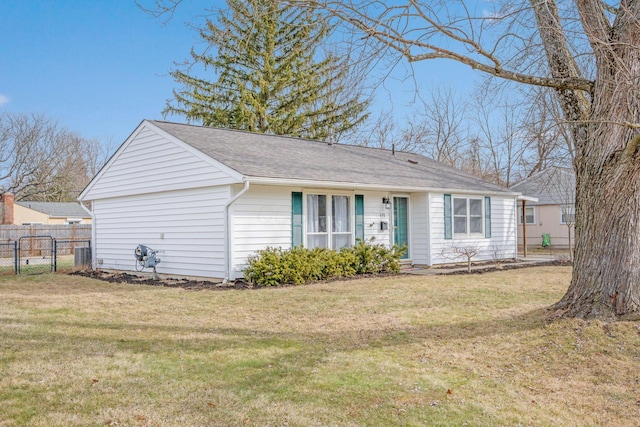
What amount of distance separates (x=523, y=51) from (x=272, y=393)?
461 centimetres

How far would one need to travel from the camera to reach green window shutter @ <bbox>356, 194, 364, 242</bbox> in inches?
514

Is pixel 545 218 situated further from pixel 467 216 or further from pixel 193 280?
pixel 193 280

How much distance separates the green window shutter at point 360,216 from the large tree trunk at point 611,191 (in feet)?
24.3

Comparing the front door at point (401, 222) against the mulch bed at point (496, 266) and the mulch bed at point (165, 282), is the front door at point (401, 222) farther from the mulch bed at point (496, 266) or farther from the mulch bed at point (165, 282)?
the mulch bed at point (165, 282)

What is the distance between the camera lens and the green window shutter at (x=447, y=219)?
14.7 meters

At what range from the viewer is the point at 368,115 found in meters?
28.3

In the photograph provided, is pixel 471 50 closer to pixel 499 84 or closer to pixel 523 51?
pixel 523 51

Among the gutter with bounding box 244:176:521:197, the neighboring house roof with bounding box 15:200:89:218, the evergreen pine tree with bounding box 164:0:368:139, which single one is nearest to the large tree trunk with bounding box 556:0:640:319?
the gutter with bounding box 244:176:521:197

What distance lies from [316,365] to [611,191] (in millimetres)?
3749

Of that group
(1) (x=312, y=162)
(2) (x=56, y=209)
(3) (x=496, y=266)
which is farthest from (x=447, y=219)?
(2) (x=56, y=209)

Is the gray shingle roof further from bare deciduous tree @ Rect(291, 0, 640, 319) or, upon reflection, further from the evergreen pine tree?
the evergreen pine tree

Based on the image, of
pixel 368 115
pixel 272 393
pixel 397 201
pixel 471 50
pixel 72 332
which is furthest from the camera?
pixel 368 115

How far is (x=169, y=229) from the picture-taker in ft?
41.2

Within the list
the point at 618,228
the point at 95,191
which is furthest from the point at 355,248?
the point at 95,191
